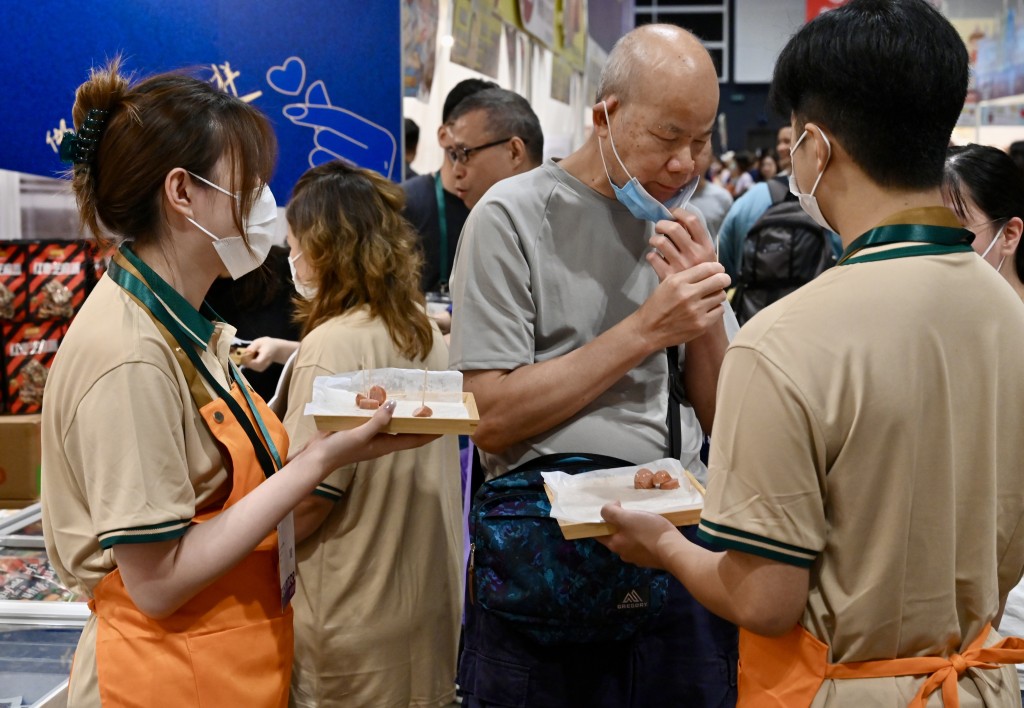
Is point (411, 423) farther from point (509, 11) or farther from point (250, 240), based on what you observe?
point (509, 11)

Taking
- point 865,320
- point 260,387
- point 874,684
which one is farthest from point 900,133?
point 260,387

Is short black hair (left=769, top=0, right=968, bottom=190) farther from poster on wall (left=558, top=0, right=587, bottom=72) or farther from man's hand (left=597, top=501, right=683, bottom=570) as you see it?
poster on wall (left=558, top=0, right=587, bottom=72)

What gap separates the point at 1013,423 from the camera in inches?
52.0

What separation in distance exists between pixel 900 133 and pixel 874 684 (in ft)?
2.29

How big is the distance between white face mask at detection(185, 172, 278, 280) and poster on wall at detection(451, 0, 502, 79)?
330 centimetres

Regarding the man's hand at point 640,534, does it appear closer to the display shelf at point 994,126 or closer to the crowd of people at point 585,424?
the crowd of people at point 585,424

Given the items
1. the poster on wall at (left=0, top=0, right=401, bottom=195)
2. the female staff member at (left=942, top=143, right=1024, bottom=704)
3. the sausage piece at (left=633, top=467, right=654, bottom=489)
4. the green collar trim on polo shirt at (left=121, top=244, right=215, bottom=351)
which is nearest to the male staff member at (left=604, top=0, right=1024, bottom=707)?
the sausage piece at (left=633, top=467, right=654, bottom=489)

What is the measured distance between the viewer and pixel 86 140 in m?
1.63

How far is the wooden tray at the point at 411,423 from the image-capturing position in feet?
5.47

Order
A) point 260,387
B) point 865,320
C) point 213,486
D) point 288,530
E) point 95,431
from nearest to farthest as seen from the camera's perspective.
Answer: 1. point 865,320
2. point 95,431
3. point 213,486
4. point 288,530
5. point 260,387

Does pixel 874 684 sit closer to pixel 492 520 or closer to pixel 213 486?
pixel 492 520

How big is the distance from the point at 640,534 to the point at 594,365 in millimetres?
359

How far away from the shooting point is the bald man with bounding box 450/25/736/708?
Answer: 1.84 meters

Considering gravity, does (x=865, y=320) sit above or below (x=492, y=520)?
above
